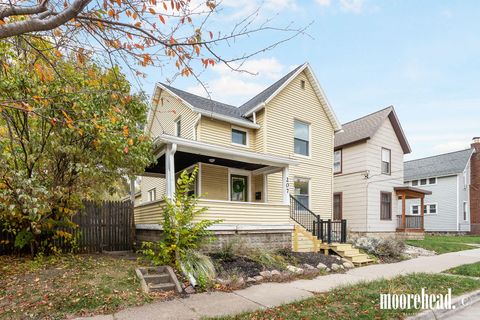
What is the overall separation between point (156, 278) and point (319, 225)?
6.96 meters

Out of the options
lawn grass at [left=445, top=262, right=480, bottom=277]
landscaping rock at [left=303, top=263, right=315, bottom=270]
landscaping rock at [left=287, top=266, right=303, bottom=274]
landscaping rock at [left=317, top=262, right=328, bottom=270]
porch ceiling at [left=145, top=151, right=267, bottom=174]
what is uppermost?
porch ceiling at [left=145, top=151, right=267, bottom=174]

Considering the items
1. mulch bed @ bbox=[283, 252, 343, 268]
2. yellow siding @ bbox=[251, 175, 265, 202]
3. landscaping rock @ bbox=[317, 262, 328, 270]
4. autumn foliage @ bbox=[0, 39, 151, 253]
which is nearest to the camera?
autumn foliage @ bbox=[0, 39, 151, 253]

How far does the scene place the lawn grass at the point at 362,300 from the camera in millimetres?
4602

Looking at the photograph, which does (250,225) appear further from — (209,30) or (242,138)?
(209,30)

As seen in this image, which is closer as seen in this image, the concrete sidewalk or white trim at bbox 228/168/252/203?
the concrete sidewalk

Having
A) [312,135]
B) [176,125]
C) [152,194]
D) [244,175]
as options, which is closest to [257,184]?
[244,175]

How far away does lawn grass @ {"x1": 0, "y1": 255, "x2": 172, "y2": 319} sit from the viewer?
184 inches

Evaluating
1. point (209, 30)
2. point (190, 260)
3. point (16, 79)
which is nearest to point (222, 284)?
point (190, 260)

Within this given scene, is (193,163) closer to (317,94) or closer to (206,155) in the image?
(206,155)

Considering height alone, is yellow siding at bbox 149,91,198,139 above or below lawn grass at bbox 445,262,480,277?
above

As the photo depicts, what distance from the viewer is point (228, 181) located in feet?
39.7

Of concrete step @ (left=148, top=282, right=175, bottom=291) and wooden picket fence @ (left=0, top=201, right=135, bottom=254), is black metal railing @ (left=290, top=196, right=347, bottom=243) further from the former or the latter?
wooden picket fence @ (left=0, top=201, right=135, bottom=254)

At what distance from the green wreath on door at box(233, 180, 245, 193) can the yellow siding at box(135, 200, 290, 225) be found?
2.61 m

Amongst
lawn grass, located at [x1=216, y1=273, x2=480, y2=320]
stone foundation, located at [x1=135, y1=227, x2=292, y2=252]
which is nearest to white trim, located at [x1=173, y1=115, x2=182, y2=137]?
stone foundation, located at [x1=135, y1=227, x2=292, y2=252]
